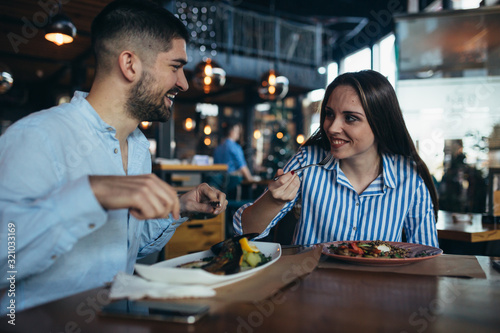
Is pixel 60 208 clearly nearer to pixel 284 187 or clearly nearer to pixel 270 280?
pixel 270 280

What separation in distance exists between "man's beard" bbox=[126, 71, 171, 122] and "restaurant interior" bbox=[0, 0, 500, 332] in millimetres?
395

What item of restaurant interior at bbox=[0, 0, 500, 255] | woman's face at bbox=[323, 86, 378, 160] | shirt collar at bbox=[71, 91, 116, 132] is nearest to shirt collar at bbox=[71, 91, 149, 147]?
shirt collar at bbox=[71, 91, 116, 132]

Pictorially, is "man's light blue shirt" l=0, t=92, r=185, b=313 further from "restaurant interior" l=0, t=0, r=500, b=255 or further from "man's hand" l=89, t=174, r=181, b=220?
"restaurant interior" l=0, t=0, r=500, b=255

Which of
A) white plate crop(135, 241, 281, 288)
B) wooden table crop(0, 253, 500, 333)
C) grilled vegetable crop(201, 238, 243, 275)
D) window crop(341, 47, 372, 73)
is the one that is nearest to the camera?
wooden table crop(0, 253, 500, 333)

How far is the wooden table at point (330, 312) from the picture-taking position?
634 mm

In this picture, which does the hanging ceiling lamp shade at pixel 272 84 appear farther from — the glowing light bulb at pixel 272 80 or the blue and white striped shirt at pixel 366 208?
the blue and white striped shirt at pixel 366 208

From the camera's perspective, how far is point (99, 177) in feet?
2.73

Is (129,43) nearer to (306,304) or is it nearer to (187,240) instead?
(306,304)

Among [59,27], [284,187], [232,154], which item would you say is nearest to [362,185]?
[284,187]

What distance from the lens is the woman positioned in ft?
5.47

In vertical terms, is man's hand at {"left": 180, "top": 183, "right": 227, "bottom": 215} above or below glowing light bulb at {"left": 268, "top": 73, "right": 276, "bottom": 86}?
below

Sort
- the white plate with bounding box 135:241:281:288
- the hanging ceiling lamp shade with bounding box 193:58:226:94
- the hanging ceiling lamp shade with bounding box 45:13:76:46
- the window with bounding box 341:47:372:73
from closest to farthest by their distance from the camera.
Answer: the white plate with bounding box 135:241:281:288, the hanging ceiling lamp shade with bounding box 45:13:76:46, the hanging ceiling lamp shade with bounding box 193:58:226:94, the window with bounding box 341:47:372:73

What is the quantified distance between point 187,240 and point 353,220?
2.68 meters

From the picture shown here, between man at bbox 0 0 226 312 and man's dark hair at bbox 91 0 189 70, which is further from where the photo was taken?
man's dark hair at bbox 91 0 189 70
